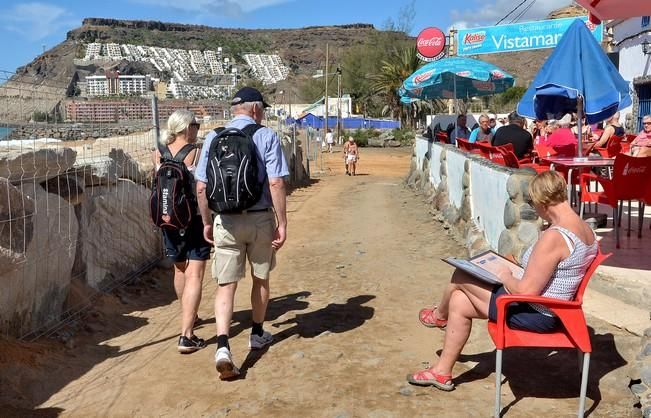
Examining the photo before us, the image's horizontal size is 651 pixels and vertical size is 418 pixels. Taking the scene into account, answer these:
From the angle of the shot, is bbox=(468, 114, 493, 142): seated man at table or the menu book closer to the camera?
the menu book

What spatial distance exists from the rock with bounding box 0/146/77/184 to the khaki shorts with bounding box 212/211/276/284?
1436 millimetres

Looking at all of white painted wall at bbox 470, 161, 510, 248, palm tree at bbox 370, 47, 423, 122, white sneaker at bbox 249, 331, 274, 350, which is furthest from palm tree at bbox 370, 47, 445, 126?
white sneaker at bbox 249, 331, 274, 350

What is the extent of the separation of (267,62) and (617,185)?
181 meters

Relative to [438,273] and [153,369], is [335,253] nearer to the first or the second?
[438,273]

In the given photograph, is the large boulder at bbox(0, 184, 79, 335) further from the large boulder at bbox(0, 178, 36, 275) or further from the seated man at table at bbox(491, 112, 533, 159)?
the seated man at table at bbox(491, 112, 533, 159)

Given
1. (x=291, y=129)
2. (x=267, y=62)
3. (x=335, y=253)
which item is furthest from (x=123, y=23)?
(x=335, y=253)

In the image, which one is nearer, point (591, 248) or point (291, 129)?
point (591, 248)

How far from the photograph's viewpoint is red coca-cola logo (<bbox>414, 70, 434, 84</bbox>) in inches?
490

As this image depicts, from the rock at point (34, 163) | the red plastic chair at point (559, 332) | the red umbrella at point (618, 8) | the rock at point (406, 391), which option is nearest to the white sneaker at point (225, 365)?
the rock at point (406, 391)

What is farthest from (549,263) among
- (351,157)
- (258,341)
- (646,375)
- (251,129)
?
(351,157)

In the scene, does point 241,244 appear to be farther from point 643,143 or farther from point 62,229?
point 643,143

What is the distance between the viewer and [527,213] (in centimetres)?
542

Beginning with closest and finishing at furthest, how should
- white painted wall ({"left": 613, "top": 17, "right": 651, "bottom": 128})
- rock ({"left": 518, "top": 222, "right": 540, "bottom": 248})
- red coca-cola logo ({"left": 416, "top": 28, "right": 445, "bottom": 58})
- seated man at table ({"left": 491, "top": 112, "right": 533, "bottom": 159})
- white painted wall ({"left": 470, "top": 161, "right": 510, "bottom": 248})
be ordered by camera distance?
rock ({"left": 518, "top": 222, "right": 540, "bottom": 248}) < white painted wall ({"left": 470, "top": 161, "right": 510, "bottom": 248}) < seated man at table ({"left": 491, "top": 112, "right": 533, "bottom": 159}) < white painted wall ({"left": 613, "top": 17, "right": 651, "bottom": 128}) < red coca-cola logo ({"left": 416, "top": 28, "right": 445, "bottom": 58})

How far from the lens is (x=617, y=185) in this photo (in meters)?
5.69
